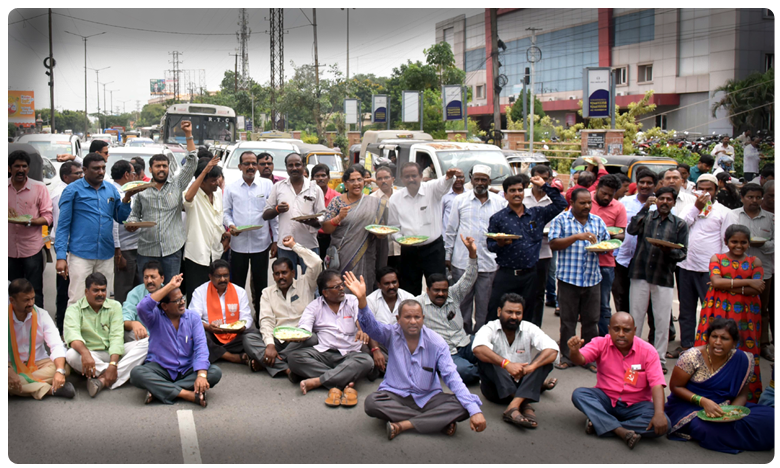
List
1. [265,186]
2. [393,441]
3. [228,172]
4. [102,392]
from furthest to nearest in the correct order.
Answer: [228,172] → [265,186] → [102,392] → [393,441]

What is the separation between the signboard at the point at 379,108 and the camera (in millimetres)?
29094

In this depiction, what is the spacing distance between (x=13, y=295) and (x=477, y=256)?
3602 mm

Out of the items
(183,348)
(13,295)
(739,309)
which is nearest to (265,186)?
(183,348)

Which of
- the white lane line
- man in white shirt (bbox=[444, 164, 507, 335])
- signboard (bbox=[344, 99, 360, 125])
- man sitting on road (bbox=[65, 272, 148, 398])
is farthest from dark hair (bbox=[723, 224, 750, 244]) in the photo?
signboard (bbox=[344, 99, 360, 125])

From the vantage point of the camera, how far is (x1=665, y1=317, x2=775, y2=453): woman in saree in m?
4.19

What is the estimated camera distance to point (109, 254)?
5746mm

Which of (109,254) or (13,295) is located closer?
(13,295)

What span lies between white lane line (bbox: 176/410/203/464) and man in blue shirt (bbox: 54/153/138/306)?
67.6 inches

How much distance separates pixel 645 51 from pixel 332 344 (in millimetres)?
15674

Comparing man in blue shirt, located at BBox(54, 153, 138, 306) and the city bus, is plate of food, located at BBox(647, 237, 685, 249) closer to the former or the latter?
man in blue shirt, located at BBox(54, 153, 138, 306)

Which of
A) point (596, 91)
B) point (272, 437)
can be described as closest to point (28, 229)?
point (272, 437)

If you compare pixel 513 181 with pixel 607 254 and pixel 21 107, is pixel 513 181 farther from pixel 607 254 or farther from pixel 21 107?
pixel 21 107

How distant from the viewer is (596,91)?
1794 centimetres

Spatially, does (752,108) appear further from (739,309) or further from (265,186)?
(265,186)
